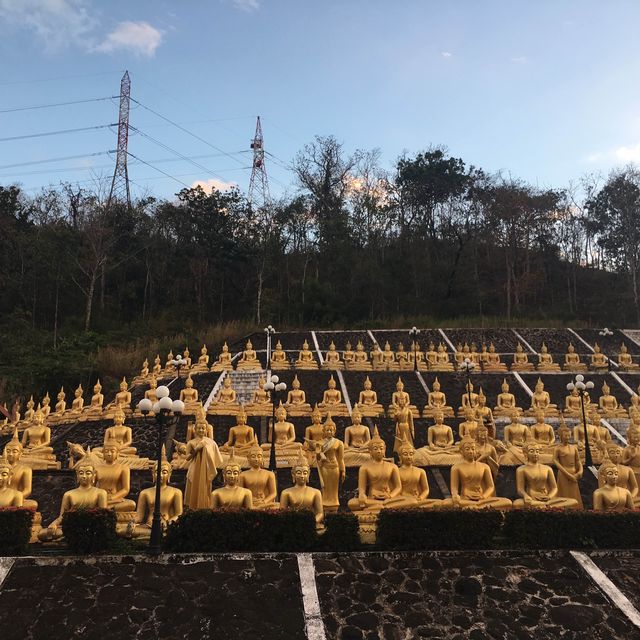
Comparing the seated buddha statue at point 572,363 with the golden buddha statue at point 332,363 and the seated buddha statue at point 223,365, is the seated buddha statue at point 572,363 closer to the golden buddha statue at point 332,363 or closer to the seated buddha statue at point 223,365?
the golden buddha statue at point 332,363

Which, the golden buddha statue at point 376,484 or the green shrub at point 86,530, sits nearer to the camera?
the green shrub at point 86,530

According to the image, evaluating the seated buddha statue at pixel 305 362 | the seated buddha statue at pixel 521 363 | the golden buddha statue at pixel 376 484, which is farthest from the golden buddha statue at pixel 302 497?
the seated buddha statue at pixel 521 363

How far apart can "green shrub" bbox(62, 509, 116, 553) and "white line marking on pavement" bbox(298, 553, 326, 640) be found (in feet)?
9.06

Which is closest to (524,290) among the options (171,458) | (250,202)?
(250,202)

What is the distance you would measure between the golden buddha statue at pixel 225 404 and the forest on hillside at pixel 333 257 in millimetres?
16463

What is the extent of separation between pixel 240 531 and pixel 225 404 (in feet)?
37.1

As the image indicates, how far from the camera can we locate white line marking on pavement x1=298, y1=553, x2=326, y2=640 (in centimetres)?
580

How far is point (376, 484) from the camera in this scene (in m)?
8.78

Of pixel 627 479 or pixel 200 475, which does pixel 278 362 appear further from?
pixel 627 479

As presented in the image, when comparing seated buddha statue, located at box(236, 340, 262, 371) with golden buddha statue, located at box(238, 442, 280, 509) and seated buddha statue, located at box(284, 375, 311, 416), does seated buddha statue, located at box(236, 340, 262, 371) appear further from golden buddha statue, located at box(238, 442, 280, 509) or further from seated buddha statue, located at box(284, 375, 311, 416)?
golden buddha statue, located at box(238, 442, 280, 509)

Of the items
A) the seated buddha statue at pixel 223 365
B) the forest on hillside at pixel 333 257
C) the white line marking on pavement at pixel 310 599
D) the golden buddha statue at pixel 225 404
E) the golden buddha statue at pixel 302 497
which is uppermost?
the forest on hillside at pixel 333 257

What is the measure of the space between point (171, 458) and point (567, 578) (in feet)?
32.8

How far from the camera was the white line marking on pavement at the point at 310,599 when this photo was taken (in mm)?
5798

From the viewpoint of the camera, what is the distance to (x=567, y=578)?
Result: 22.3 ft
